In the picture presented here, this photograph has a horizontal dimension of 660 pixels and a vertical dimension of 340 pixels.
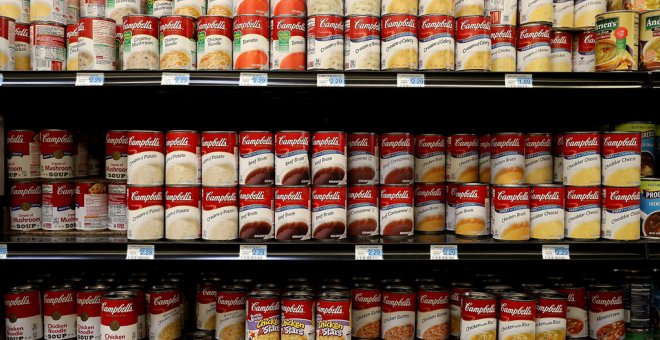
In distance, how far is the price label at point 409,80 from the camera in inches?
64.5

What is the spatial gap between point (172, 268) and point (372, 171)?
1.12 m

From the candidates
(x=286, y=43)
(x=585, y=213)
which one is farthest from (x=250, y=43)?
(x=585, y=213)

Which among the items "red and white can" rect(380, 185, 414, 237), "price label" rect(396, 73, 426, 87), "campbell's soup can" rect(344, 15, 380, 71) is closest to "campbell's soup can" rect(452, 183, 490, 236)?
"red and white can" rect(380, 185, 414, 237)

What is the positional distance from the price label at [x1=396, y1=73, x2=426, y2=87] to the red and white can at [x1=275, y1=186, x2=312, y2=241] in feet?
1.48

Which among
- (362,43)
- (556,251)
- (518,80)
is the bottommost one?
(556,251)

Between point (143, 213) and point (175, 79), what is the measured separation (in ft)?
1.47

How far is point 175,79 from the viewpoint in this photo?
64.7 inches

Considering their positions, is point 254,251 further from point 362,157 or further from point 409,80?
point 409,80

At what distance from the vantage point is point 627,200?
1728 mm

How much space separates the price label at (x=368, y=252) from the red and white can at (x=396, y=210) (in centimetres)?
14

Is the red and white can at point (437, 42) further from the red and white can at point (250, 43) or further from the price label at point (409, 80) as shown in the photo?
the red and white can at point (250, 43)

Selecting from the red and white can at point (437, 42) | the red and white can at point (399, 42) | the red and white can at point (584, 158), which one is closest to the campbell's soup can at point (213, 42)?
the red and white can at point (399, 42)

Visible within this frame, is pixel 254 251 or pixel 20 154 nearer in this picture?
pixel 254 251

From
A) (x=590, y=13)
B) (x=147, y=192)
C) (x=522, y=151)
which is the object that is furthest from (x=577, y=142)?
(x=147, y=192)
